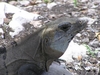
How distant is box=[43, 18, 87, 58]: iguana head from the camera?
12.4ft

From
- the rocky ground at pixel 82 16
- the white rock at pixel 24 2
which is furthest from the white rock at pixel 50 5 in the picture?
the white rock at pixel 24 2

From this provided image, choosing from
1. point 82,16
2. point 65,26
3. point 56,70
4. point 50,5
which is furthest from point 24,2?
point 65,26

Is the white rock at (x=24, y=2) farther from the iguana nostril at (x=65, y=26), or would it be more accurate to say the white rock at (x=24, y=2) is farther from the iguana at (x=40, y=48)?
the iguana nostril at (x=65, y=26)

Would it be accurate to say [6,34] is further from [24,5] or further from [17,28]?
[24,5]

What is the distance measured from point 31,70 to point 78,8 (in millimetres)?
3782

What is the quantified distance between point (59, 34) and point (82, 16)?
331cm

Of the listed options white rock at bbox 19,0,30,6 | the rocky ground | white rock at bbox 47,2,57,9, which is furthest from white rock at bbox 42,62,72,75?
white rock at bbox 19,0,30,6

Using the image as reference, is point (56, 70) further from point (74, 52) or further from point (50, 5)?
point (50, 5)

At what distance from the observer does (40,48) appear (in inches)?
154

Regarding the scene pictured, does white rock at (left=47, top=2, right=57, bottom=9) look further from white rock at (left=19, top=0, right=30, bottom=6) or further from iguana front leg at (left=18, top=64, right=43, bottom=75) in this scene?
iguana front leg at (left=18, top=64, right=43, bottom=75)

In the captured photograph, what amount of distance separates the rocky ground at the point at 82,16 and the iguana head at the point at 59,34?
1221 millimetres

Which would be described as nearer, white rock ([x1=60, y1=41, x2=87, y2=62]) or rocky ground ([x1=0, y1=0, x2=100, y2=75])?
rocky ground ([x1=0, y1=0, x2=100, y2=75])

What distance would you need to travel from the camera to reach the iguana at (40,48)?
379 cm

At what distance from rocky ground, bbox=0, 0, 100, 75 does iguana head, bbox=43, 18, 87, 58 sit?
122cm
